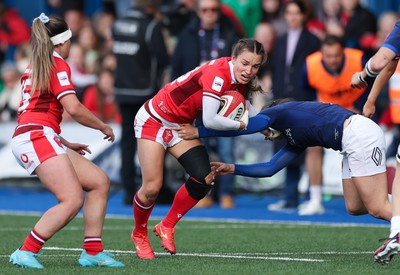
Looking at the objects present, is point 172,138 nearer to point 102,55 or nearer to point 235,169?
point 235,169

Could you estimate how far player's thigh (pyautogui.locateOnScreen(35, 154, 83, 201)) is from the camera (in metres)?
8.76

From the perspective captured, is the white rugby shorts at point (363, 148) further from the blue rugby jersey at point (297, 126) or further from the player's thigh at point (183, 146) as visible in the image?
the player's thigh at point (183, 146)

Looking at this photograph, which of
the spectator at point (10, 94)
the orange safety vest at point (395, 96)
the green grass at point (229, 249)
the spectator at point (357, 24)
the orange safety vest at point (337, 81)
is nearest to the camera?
the green grass at point (229, 249)

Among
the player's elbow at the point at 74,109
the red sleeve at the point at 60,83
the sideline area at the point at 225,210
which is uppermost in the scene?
the red sleeve at the point at 60,83

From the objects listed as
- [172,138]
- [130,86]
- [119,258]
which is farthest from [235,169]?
[130,86]

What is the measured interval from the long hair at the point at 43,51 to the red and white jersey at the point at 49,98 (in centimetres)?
5

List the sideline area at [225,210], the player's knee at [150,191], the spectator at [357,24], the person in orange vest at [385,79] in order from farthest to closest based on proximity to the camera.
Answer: the spectator at [357,24]
the sideline area at [225,210]
the player's knee at [150,191]
the person in orange vest at [385,79]

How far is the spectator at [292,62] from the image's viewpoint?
50.2 ft

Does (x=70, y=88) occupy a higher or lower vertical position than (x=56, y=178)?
higher

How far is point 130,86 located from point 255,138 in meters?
2.20

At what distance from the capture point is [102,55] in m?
20.0

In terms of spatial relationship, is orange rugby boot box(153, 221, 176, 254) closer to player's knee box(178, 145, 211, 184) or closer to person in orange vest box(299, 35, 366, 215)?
player's knee box(178, 145, 211, 184)

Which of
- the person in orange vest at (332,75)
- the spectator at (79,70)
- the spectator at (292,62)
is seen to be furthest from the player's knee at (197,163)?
the spectator at (79,70)

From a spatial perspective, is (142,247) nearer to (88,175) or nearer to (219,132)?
(88,175)
